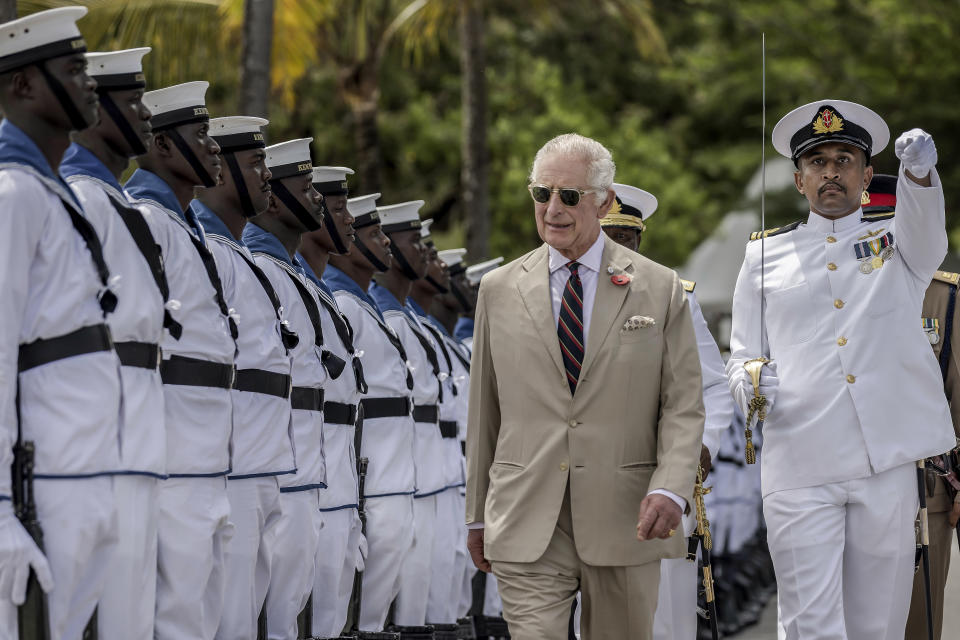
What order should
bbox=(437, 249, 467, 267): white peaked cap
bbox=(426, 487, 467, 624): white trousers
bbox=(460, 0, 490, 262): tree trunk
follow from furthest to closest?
1. bbox=(460, 0, 490, 262): tree trunk
2. bbox=(437, 249, 467, 267): white peaked cap
3. bbox=(426, 487, 467, 624): white trousers

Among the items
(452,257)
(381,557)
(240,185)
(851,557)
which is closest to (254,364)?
(240,185)

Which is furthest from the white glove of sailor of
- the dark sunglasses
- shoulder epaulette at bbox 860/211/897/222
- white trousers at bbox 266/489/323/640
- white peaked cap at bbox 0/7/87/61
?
white peaked cap at bbox 0/7/87/61

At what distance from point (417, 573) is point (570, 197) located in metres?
4.07

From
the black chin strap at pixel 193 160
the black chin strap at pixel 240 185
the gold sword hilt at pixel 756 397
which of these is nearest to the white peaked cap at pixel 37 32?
the black chin strap at pixel 193 160

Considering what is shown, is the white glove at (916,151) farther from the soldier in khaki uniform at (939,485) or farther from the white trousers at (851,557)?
the white trousers at (851,557)

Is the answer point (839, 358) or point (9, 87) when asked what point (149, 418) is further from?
point (839, 358)

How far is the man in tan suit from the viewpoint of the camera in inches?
224

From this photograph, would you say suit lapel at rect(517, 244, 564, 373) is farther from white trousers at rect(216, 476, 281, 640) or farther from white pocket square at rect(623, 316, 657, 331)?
white trousers at rect(216, 476, 281, 640)

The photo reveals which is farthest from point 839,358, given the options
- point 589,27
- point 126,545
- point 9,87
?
point 589,27

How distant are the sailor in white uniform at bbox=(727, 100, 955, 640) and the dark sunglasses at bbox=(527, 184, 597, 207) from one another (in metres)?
1.50

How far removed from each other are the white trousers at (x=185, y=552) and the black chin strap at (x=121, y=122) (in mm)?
1265

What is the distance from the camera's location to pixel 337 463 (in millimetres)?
8273

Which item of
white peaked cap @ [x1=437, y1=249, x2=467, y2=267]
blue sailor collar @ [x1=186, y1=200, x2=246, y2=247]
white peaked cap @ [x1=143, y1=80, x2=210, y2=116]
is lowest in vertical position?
blue sailor collar @ [x1=186, y1=200, x2=246, y2=247]

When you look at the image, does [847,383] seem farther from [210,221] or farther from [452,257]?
[452,257]
